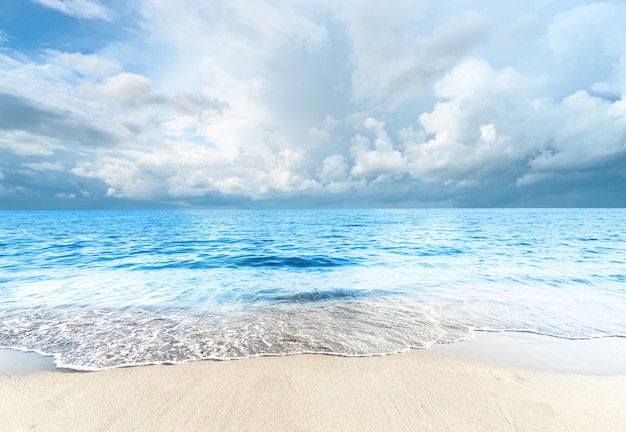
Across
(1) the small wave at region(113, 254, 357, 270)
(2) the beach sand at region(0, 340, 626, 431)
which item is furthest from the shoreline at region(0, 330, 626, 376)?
(1) the small wave at region(113, 254, 357, 270)

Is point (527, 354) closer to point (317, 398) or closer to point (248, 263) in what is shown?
point (317, 398)

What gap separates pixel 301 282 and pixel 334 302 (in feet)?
10.4

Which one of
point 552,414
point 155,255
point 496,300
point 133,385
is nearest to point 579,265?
point 496,300

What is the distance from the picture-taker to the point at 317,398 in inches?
161

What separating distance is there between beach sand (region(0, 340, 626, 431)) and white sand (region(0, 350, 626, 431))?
0.6 inches

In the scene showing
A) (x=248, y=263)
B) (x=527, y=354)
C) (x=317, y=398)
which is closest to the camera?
(x=317, y=398)

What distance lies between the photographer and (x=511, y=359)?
5.38m

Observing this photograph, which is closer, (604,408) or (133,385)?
(604,408)

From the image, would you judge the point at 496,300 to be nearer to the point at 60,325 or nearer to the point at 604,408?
the point at 604,408

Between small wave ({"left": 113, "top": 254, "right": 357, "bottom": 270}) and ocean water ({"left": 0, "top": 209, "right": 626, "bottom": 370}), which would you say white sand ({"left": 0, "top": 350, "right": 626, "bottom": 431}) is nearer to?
ocean water ({"left": 0, "top": 209, "right": 626, "bottom": 370})

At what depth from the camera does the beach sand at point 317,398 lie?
3.63 meters

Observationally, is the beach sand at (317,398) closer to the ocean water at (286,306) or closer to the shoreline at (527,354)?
the shoreline at (527,354)

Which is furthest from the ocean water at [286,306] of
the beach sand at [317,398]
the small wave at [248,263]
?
the beach sand at [317,398]

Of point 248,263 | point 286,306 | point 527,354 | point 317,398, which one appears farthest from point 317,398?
point 248,263
